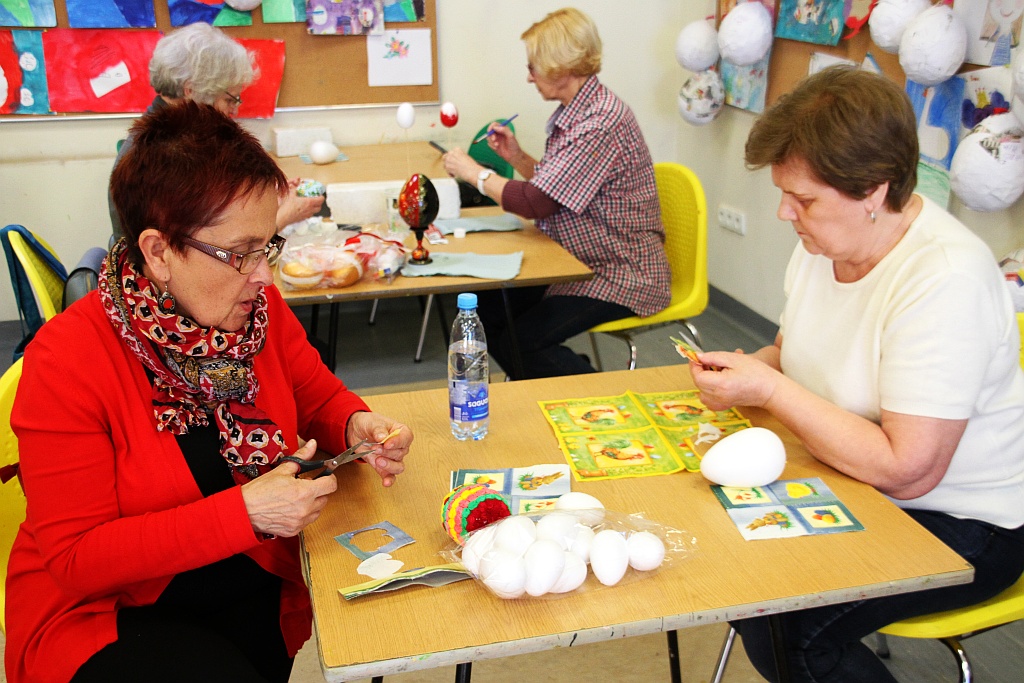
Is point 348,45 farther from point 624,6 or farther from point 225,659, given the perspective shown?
point 225,659

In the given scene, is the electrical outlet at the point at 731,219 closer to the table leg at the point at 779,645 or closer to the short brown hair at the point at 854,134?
the short brown hair at the point at 854,134

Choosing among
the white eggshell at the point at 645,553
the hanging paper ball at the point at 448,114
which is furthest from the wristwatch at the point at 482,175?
the white eggshell at the point at 645,553

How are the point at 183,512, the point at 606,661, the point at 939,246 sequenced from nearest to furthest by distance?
the point at 183,512 → the point at 939,246 → the point at 606,661

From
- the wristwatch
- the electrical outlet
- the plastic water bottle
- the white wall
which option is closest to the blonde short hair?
the wristwatch

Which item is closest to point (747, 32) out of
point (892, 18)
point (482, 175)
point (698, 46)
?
point (698, 46)

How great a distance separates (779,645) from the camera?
1.35 metres

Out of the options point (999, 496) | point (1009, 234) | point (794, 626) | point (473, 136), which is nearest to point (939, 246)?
point (999, 496)

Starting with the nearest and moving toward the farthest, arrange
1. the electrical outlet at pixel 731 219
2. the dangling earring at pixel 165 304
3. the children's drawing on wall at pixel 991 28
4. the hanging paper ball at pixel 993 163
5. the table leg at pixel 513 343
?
the dangling earring at pixel 165 304 < the hanging paper ball at pixel 993 163 < the children's drawing on wall at pixel 991 28 < the table leg at pixel 513 343 < the electrical outlet at pixel 731 219

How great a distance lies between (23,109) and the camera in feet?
12.2

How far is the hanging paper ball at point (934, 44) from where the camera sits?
2.48m

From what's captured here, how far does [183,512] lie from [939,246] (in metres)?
1.25

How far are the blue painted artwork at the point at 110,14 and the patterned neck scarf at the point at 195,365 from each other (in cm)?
287

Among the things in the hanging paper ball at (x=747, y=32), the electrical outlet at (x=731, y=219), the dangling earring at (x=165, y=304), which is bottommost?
the electrical outlet at (x=731, y=219)

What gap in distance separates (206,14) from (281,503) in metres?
3.22
